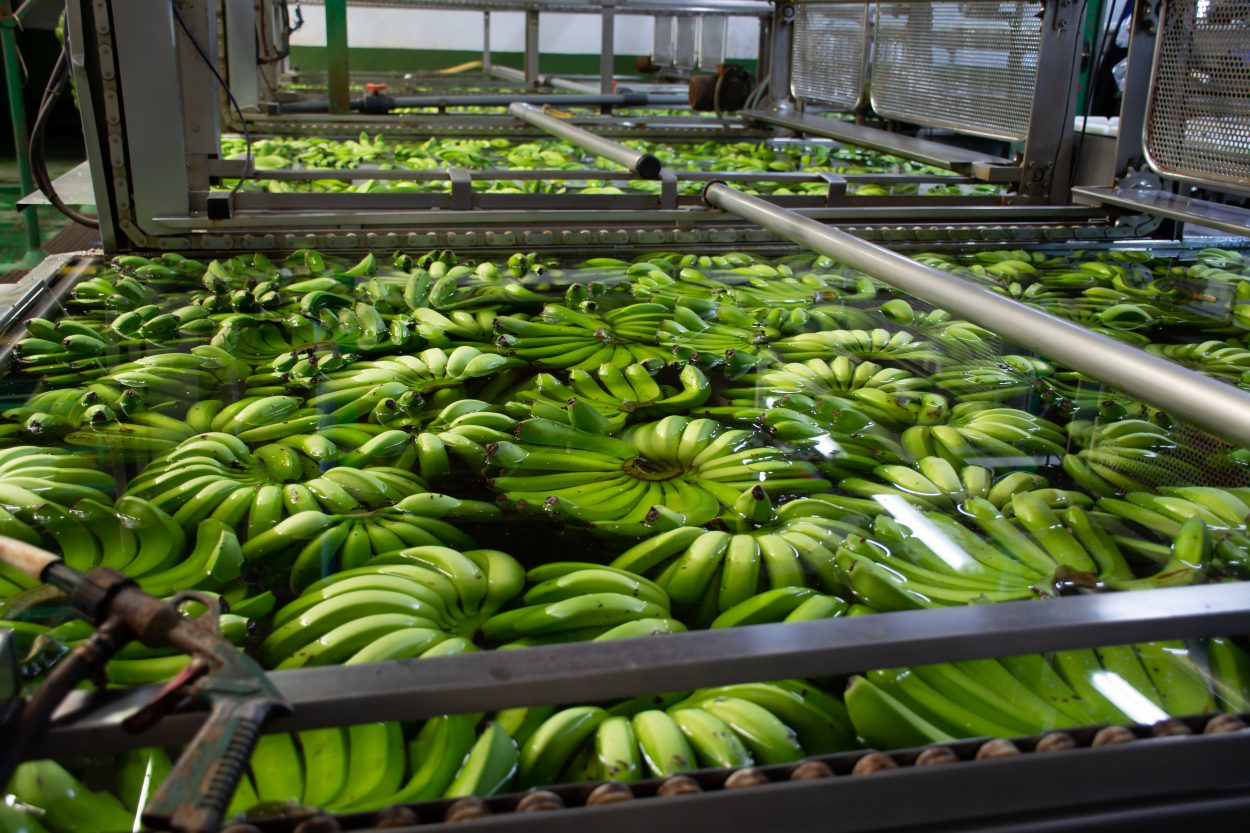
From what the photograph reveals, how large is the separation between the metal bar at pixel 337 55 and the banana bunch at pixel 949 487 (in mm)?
Answer: 6037

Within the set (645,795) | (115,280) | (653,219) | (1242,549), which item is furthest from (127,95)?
(1242,549)

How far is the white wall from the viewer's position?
14664 millimetres

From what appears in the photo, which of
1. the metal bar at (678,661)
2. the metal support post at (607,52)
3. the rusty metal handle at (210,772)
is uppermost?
the metal support post at (607,52)

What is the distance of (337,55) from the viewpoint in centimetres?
688

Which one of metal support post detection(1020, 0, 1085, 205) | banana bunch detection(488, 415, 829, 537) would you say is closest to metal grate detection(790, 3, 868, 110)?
metal support post detection(1020, 0, 1085, 205)

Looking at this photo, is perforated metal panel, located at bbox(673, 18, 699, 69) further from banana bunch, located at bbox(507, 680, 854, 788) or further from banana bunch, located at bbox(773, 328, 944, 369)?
banana bunch, located at bbox(507, 680, 854, 788)

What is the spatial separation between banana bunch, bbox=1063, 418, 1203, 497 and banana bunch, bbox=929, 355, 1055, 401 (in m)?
0.24

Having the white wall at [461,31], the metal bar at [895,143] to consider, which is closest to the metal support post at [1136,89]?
the metal bar at [895,143]

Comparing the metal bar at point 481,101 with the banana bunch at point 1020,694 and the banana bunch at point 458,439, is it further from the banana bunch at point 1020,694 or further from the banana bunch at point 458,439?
the banana bunch at point 1020,694

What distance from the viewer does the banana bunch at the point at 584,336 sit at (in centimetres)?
263

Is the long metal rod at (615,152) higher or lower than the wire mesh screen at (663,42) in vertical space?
lower

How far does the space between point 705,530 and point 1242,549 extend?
0.90 meters

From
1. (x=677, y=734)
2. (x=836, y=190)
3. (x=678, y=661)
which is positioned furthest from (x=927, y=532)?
(x=836, y=190)

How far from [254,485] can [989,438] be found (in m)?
1.53
